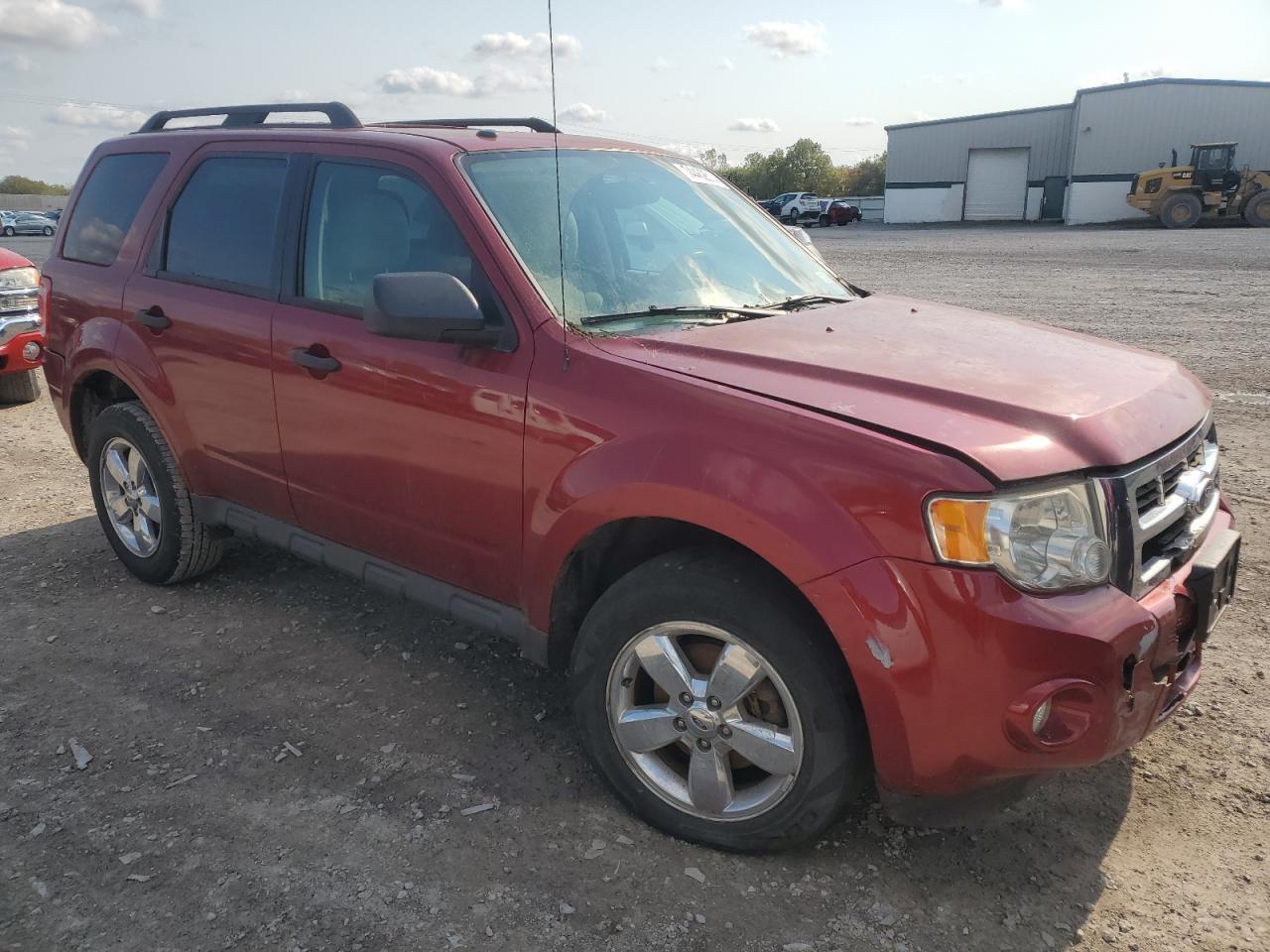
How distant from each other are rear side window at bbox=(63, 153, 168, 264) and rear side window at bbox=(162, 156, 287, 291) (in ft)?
1.09

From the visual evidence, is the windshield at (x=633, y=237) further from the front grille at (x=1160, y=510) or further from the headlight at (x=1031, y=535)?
the front grille at (x=1160, y=510)

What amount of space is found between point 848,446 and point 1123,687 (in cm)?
79

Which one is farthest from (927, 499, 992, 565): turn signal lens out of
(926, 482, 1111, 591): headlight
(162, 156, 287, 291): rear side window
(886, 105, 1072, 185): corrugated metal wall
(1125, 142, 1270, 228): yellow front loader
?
(886, 105, 1072, 185): corrugated metal wall

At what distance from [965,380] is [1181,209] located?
3494 cm

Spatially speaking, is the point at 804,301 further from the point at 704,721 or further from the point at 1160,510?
the point at 704,721

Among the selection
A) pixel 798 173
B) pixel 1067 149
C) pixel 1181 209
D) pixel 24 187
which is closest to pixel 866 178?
pixel 798 173

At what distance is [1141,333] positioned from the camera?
10.3 m

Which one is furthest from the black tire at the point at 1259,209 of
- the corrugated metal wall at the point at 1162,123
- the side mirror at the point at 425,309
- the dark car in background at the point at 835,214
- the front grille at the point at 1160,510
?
the side mirror at the point at 425,309

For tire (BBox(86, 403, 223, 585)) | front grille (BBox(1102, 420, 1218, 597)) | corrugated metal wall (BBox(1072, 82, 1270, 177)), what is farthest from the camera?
corrugated metal wall (BBox(1072, 82, 1270, 177))

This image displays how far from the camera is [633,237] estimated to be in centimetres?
325

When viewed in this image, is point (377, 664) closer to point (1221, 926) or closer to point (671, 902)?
point (671, 902)

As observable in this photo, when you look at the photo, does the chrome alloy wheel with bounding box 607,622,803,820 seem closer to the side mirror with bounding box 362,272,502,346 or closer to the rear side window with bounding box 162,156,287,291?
the side mirror with bounding box 362,272,502,346

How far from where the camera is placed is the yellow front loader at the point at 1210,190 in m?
31.2

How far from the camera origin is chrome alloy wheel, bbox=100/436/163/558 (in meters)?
4.34
